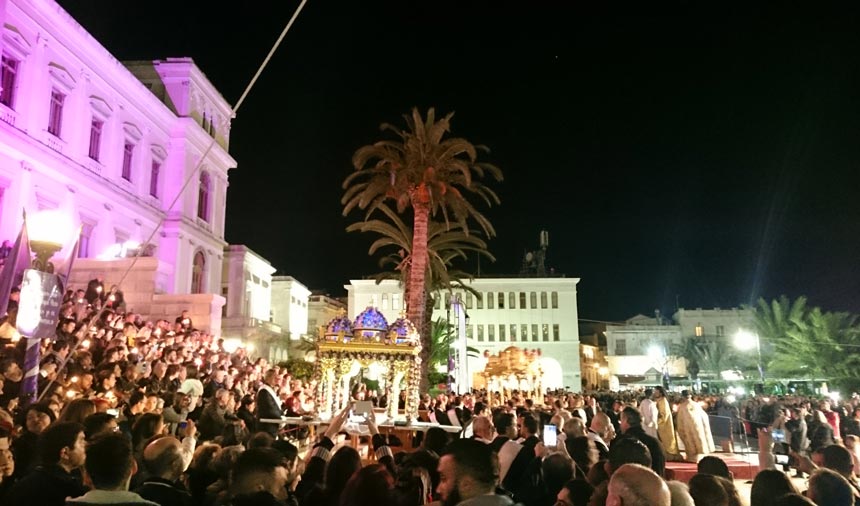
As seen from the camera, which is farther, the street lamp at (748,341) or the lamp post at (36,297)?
the street lamp at (748,341)

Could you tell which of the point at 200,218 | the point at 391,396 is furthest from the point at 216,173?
the point at 391,396

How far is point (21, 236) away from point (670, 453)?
45.1ft

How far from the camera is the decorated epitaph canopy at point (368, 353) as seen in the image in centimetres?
1527

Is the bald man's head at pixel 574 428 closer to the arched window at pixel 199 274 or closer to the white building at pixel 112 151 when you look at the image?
the white building at pixel 112 151

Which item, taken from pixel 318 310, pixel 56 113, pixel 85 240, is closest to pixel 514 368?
pixel 85 240

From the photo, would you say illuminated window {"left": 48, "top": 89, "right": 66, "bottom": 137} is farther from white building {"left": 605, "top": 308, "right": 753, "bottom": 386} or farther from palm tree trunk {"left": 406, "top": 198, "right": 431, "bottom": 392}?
white building {"left": 605, "top": 308, "right": 753, "bottom": 386}

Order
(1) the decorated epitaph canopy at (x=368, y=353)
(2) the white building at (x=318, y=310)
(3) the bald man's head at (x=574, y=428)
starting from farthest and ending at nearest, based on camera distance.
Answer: (2) the white building at (x=318, y=310), (1) the decorated epitaph canopy at (x=368, y=353), (3) the bald man's head at (x=574, y=428)

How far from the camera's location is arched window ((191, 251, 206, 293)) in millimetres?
35000

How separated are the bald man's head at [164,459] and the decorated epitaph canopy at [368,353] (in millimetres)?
10846

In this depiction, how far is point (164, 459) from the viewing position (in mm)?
4316

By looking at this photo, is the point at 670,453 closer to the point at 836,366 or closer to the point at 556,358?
the point at 836,366

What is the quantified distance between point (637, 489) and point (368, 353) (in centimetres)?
1237

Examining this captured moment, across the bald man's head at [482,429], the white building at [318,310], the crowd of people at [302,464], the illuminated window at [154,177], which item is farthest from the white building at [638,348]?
the bald man's head at [482,429]

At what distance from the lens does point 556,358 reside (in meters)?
67.6
